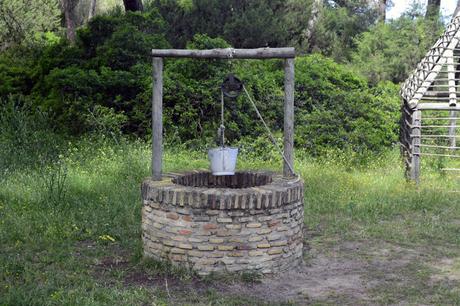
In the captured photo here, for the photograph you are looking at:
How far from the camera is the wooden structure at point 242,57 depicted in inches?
255

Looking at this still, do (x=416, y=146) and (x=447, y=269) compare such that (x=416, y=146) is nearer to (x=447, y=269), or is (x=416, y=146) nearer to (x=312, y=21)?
(x=447, y=269)

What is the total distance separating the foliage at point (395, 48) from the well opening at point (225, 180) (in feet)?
45.6

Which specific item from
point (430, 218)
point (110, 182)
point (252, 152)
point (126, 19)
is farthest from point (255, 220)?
point (126, 19)

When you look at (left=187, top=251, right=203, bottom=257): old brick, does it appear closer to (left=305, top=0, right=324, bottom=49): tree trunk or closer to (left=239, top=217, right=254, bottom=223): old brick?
(left=239, top=217, right=254, bottom=223): old brick

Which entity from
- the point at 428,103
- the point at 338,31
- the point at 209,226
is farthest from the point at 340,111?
the point at 338,31

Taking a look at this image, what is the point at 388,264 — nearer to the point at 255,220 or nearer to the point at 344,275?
the point at 344,275

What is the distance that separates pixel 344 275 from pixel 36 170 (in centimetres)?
621

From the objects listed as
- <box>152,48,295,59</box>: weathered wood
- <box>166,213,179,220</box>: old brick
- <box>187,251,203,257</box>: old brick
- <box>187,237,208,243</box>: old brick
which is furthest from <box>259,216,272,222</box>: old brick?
<box>152,48,295,59</box>: weathered wood

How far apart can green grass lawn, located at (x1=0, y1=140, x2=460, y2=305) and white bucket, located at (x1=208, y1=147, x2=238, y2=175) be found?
1.17m

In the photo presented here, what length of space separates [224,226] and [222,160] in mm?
833

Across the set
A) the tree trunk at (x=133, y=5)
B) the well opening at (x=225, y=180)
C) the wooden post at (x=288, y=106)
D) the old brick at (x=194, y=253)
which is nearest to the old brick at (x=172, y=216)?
the old brick at (x=194, y=253)

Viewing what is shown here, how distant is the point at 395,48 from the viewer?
2038 centimetres

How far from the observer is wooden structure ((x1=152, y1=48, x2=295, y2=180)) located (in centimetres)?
647

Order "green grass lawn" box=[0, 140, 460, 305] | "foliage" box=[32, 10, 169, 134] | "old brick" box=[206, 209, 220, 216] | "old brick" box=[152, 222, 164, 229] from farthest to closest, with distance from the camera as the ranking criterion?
"foliage" box=[32, 10, 169, 134] → "old brick" box=[152, 222, 164, 229] → "old brick" box=[206, 209, 220, 216] → "green grass lawn" box=[0, 140, 460, 305]
